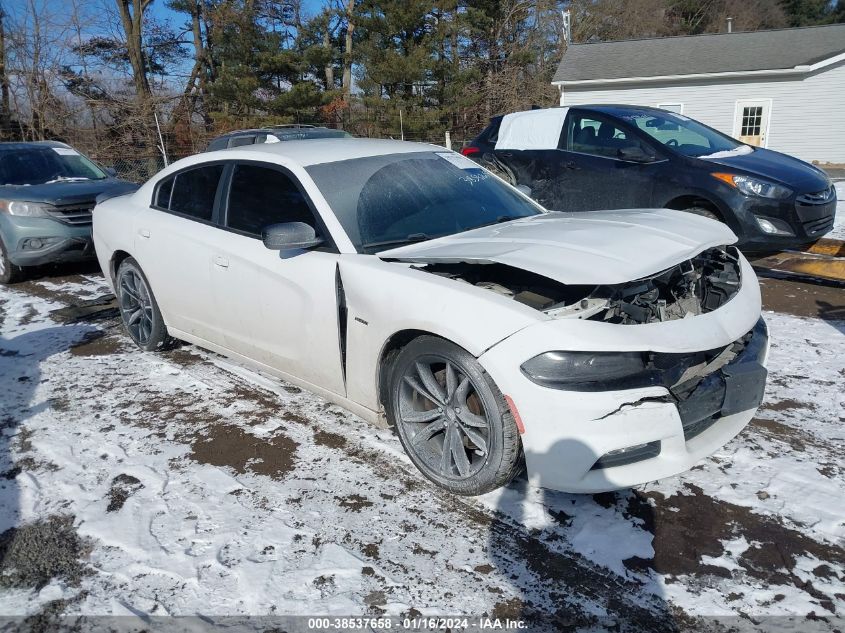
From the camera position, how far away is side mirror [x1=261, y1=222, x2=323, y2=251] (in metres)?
3.34

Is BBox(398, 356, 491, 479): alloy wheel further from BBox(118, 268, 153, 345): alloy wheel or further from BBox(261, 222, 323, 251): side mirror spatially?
BBox(118, 268, 153, 345): alloy wheel

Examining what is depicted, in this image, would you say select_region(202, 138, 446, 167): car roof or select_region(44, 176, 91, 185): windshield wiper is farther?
select_region(44, 176, 91, 185): windshield wiper

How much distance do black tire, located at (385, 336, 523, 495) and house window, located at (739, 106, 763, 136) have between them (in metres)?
23.0

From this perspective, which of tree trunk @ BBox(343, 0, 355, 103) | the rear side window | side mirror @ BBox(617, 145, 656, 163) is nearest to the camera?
side mirror @ BBox(617, 145, 656, 163)

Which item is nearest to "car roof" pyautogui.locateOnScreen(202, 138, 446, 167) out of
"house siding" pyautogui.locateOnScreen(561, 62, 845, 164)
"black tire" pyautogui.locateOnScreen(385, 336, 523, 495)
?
"black tire" pyautogui.locateOnScreen(385, 336, 523, 495)

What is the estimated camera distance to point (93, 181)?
835 centimetres

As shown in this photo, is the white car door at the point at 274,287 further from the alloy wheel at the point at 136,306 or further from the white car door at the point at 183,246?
the alloy wheel at the point at 136,306

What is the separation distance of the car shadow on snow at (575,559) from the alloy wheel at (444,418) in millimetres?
276

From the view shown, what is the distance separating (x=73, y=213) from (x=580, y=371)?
23.3 ft

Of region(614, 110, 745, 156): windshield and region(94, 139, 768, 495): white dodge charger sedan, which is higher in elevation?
region(614, 110, 745, 156): windshield

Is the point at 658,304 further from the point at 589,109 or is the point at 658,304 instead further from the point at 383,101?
the point at 383,101

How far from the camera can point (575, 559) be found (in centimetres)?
256

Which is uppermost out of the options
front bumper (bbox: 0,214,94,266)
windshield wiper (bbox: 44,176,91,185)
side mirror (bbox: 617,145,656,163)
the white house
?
the white house

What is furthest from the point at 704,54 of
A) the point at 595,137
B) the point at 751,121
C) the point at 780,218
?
the point at 780,218
